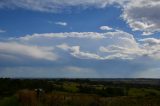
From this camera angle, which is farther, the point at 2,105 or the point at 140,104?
the point at 2,105

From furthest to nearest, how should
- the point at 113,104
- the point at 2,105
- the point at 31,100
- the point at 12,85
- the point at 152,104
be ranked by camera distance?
the point at 12,85
the point at 2,105
the point at 31,100
the point at 113,104
the point at 152,104

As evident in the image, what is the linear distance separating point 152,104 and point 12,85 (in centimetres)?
4289

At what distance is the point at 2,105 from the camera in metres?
25.3

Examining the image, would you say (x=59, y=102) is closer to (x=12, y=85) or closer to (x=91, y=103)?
(x=91, y=103)

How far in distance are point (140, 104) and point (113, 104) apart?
6.15 feet

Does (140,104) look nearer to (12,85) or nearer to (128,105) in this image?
(128,105)

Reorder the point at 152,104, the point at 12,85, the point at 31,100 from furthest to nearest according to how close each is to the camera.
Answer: the point at 12,85 < the point at 31,100 < the point at 152,104

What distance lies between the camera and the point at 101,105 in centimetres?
2125

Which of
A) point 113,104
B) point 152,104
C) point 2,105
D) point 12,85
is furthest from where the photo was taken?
point 12,85

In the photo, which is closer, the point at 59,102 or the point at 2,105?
the point at 59,102

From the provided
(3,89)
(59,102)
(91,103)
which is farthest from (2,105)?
(3,89)

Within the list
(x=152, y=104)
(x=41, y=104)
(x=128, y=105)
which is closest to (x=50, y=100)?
(x=41, y=104)

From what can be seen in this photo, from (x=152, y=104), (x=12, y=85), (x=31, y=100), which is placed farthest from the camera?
(x=12, y=85)

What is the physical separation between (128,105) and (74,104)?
3.65m
